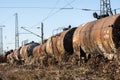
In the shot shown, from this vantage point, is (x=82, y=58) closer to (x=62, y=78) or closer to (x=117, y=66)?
(x=62, y=78)

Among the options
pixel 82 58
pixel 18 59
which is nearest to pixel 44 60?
pixel 82 58

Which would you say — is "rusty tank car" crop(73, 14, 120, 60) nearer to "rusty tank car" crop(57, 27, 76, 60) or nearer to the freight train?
the freight train

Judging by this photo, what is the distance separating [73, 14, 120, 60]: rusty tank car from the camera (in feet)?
44.1

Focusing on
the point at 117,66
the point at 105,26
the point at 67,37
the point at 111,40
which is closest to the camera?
the point at 117,66

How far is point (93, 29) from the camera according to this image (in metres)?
15.8

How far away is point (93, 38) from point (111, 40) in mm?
2116

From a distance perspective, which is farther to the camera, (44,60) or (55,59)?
(44,60)

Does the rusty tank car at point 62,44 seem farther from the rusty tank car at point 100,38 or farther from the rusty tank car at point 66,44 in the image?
the rusty tank car at point 100,38

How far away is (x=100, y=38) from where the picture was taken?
1464cm

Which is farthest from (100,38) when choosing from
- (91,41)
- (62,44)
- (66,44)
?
(62,44)

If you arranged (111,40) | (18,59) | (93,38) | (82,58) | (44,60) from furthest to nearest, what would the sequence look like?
(18,59), (44,60), (82,58), (93,38), (111,40)

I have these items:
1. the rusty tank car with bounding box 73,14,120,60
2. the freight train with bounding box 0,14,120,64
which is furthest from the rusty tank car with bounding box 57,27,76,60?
the rusty tank car with bounding box 73,14,120,60

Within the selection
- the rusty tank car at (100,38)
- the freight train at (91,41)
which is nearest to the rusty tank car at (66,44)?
the freight train at (91,41)

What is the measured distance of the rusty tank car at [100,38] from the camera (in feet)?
44.1
